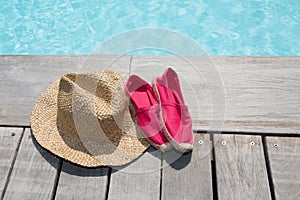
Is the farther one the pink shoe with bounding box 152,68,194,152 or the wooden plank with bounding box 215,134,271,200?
the pink shoe with bounding box 152,68,194,152

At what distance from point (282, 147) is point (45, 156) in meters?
0.89

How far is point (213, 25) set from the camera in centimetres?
304

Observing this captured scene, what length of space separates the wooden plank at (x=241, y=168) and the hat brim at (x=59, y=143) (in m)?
0.29

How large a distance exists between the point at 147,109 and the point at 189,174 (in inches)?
12.3

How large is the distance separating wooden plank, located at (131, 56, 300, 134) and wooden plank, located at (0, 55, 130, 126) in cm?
15

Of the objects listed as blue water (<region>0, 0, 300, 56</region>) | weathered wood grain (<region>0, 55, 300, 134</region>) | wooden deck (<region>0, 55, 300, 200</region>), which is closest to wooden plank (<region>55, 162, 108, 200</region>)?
wooden deck (<region>0, 55, 300, 200</region>)

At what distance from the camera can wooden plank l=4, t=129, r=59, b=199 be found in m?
1.45

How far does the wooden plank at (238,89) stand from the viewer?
5.30 ft

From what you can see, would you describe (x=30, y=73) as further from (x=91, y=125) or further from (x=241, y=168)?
(x=241, y=168)

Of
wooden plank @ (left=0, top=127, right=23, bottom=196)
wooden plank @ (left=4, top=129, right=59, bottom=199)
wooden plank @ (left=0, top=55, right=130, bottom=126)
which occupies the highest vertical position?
wooden plank @ (left=0, top=55, right=130, bottom=126)

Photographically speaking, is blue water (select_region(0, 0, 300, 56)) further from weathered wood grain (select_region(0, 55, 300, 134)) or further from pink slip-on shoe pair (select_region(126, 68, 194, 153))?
pink slip-on shoe pair (select_region(126, 68, 194, 153))

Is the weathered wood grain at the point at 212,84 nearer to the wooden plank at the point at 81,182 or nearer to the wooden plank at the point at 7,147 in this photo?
the wooden plank at the point at 7,147

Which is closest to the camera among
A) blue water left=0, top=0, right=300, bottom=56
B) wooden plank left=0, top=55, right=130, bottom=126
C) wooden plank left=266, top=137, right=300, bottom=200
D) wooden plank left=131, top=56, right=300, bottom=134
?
wooden plank left=266, top=137, right=300, bottom=200

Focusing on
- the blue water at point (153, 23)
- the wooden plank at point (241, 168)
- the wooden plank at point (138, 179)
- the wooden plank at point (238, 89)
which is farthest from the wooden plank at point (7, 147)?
the blue water at point (153, 23)
